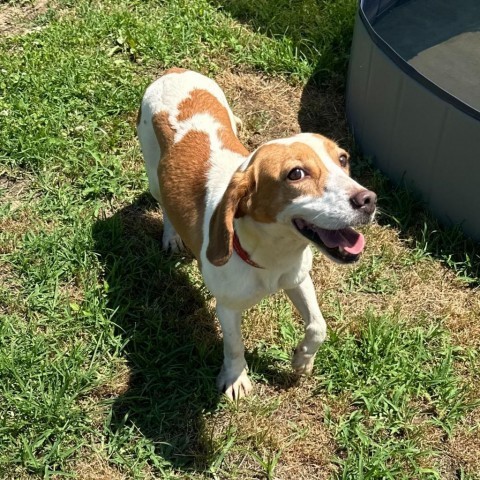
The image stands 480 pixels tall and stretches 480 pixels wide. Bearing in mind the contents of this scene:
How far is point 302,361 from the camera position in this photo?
371 cm

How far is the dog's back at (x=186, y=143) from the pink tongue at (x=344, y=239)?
0.82m

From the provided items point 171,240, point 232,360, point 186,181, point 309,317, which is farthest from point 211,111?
point 232,360

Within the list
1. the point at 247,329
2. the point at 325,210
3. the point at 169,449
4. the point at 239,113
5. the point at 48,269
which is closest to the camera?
the point at 325,210

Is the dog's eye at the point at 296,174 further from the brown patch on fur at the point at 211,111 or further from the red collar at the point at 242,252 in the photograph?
the brown patch on fur at the point at 211,111

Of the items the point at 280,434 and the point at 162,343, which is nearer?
the point at 280,434

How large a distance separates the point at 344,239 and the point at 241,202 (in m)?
0.47

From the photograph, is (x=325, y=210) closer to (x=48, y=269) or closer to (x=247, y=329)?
(x=247, y=329)

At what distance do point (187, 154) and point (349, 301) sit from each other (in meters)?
1.35

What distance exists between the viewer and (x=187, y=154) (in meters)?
3.80

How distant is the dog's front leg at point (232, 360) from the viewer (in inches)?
139

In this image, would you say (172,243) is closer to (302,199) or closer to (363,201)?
(302,199)

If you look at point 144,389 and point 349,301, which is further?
point 349,301

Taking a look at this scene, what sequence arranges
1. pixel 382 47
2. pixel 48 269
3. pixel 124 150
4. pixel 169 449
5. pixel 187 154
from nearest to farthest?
1. pixel 169 449
2. pixel 187 154
3. pixel 48 269
4. pixel 382 47
5. pixel 124 150

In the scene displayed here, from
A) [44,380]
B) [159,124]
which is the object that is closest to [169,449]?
[44,380]
